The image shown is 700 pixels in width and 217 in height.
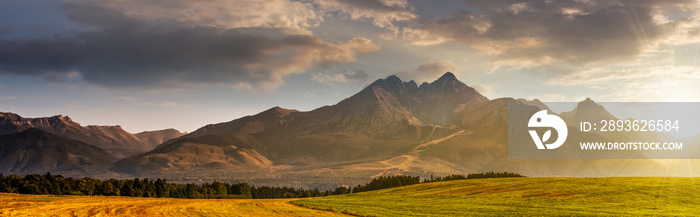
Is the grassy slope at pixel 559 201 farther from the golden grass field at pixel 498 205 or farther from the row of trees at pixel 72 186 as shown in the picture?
the row of trees at pixel 72 186

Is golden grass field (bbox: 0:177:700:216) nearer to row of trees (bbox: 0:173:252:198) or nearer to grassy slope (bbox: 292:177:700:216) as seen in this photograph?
grassy slope (bbox: 292:177:700:216)

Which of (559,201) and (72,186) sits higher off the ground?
(559,201)

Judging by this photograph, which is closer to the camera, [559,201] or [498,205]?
[498,205]

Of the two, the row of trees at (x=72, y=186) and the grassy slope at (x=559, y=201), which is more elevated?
the grassy slope at (x=559, y=201)

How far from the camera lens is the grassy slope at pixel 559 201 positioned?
6309 cm

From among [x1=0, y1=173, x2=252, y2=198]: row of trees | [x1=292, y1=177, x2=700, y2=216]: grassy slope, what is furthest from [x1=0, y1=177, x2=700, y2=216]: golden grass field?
[x1=0, y1=173, x2=252, y2=198]: row of trees

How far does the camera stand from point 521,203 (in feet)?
246

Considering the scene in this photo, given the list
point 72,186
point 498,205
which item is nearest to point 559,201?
point 498,205

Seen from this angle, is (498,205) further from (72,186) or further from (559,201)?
(72,186)

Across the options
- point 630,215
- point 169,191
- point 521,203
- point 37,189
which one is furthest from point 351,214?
point 169,191

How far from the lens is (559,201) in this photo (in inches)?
3014

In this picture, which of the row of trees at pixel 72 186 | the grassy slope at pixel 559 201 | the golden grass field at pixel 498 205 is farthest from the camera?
the row of trees at pixel 72 186

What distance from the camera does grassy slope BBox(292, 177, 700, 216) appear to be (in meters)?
63.1

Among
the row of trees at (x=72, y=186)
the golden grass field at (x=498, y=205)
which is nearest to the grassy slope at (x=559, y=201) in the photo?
the golden grass field at (x=498, y=205)
